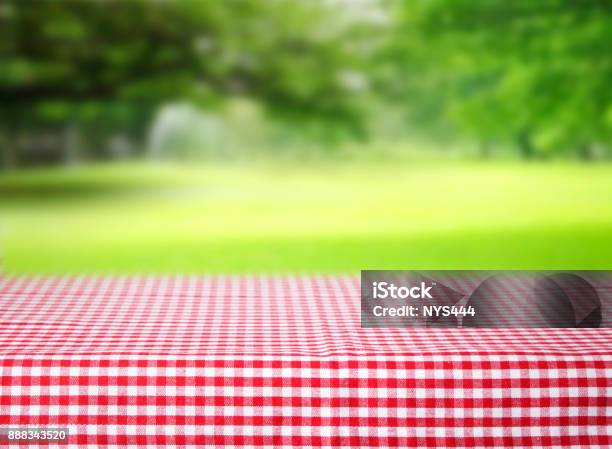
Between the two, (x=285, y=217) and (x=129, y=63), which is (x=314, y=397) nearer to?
(x=285, y=217)

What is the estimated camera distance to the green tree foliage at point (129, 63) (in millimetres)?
4602

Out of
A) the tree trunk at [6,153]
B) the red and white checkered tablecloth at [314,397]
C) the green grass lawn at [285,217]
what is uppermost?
the tree trunk at [6,153]

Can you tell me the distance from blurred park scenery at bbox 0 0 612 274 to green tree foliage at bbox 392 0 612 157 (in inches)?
0.4

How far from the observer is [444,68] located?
15.6ft

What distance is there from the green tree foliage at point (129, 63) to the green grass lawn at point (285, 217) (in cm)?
27

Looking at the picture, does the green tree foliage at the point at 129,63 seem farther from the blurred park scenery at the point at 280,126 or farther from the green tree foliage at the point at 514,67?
the green tree foliage at the point at 514,67

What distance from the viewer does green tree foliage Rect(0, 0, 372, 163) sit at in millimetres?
4602

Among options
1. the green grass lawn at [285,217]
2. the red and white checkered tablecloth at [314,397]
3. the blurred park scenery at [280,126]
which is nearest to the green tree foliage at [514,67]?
the blurred park scenery at [280,126]

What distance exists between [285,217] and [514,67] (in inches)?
62.8

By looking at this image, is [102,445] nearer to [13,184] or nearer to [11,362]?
[11,362]

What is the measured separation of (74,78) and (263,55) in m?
1.09

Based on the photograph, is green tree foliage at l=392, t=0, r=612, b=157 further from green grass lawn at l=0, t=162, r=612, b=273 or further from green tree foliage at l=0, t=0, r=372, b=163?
green tree foliage at l=0, t=0, r=372, b=163

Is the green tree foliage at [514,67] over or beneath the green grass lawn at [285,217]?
over

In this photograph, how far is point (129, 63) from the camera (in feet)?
15.3
